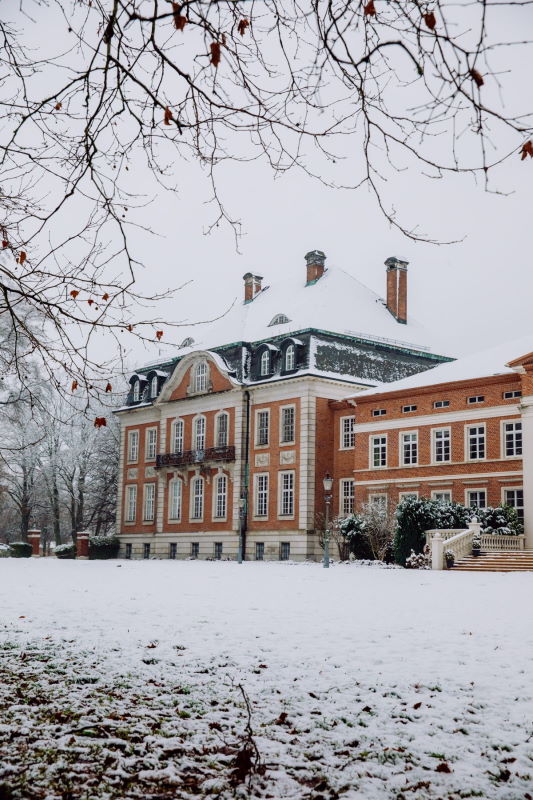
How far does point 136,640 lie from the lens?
9367 millimetres

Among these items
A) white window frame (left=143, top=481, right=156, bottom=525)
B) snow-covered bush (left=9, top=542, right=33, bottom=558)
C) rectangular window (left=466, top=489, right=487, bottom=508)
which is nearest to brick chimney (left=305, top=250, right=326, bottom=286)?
white window frame (left=143, top=481, right=156, bottom=525)

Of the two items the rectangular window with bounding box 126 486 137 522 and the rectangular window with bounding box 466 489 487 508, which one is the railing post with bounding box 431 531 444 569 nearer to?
the rectangular window with bounding box 466 489 487 508

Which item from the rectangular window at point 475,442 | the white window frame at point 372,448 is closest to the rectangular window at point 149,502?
the white window frame at point 372,448

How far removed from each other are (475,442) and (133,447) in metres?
23.8

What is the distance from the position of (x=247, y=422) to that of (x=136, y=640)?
33109 mm

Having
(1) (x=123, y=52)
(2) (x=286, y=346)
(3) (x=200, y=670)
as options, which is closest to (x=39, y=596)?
(3) (x=200, y=670)

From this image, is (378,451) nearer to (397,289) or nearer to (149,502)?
(397,289)

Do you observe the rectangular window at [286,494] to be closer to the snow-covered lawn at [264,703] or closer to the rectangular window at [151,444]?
the rectangular window at [151,444]

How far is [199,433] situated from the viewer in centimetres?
4503

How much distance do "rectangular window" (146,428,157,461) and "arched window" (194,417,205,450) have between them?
4.27 meters

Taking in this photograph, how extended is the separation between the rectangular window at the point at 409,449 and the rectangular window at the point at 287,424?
657 centimetres

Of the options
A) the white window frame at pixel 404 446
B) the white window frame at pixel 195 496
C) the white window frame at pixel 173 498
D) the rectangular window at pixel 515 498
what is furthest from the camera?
the white window frame at pixel 173 498

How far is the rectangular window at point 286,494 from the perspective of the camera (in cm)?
3972

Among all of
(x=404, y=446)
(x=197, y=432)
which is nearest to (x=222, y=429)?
(x=197, y=432)
